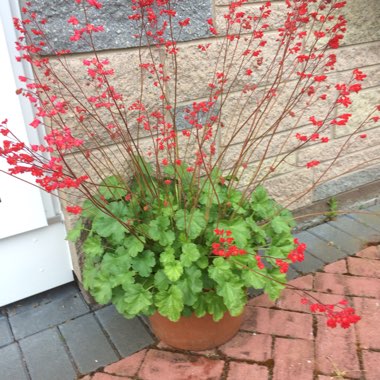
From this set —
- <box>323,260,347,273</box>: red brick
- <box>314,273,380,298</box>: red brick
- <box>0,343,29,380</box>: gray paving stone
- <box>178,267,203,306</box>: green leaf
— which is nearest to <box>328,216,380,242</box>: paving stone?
<box>323,260,347,273</box>: red brick

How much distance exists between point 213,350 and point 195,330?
168 mm

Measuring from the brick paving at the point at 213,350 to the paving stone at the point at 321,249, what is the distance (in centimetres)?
12

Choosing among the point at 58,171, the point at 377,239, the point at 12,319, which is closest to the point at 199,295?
the point at 58,171

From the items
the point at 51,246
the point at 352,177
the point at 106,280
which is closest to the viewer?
the point at 106,280

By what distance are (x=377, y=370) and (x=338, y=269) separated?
0.75 metres

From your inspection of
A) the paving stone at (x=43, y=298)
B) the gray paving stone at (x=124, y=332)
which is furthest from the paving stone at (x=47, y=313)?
the gray paving stone at (x=124, y=332)

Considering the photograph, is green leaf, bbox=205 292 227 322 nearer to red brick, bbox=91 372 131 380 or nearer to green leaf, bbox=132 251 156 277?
green leaf, bbox=132 251 156 277

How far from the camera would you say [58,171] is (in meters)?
1.32

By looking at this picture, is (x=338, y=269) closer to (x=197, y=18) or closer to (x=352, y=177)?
(x=352, y=177)

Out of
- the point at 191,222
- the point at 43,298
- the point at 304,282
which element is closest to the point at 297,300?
the point at 304,282

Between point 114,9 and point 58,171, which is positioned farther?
point 114,9

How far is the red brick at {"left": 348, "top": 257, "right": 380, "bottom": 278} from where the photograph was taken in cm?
243

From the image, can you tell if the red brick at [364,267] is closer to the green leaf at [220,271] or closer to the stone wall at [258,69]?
the stone wall at [258,69]

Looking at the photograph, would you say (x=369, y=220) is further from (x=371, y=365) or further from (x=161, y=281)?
(x=161, y=281)
